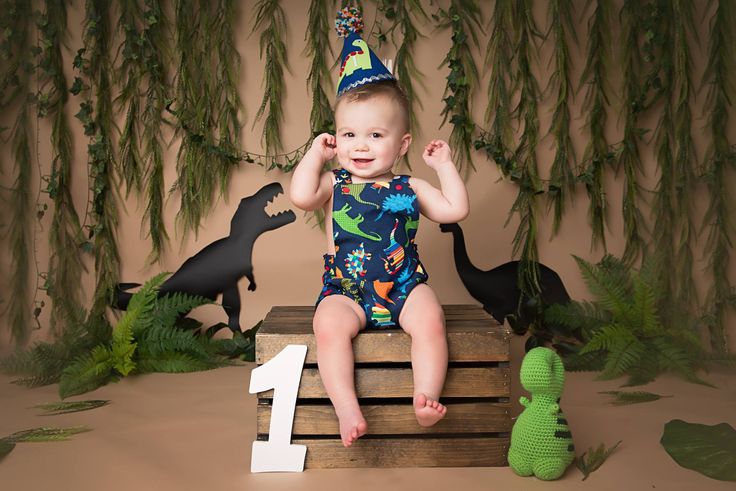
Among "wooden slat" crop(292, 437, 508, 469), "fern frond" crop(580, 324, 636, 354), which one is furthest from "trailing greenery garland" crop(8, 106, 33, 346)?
"fern frond" crop(580, 324, 636, 354)

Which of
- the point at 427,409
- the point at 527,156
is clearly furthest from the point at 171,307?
the point at 527,156

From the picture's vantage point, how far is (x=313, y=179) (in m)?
2.17

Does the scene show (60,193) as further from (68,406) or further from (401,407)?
(401,407)

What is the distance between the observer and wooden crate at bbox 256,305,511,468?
6.45 ft

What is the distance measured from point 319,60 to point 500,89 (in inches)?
31.4

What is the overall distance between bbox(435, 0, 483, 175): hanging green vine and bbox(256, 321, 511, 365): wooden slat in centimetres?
132

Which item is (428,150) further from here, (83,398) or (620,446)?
(83,398)

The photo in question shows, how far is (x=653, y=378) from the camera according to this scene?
280cm

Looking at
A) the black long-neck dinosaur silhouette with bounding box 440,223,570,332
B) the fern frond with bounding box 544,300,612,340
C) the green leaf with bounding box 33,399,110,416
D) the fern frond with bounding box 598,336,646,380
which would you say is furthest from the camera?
the black long-neck dinosaur silhouette with bounding box 440,223,570,332

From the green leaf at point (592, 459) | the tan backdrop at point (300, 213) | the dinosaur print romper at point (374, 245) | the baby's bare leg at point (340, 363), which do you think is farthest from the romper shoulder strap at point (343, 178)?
the green leaf at point (592, 459)

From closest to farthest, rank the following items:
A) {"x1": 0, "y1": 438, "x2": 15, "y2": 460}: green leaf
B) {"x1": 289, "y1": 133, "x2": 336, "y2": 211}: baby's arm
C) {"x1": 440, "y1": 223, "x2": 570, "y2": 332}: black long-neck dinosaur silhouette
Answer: {"x1": 0, "y1": 438, "x2": 15, "y2": 460}: green leaf → {"x1": 289, "y1": 133, "x2": 336, "y2": 211}: baby's arm → {"x1": 440, "y1": 223, "x2": 570, "y2": 332}: black long-neck dinosaur silhouette

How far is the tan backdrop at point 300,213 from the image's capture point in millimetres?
3135

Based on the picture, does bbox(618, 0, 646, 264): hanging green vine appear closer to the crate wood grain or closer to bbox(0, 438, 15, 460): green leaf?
the crate wood grain

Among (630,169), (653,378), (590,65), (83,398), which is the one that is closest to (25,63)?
(83,398)
